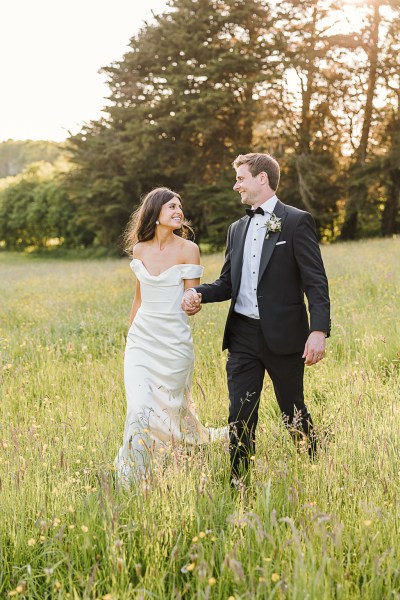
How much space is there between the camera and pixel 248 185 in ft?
14.7

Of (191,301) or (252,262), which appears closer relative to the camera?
(252,262)

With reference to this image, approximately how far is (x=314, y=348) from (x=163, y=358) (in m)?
1.48

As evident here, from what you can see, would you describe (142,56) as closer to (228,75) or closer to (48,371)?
(228,75)

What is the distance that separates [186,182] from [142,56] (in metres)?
7.12

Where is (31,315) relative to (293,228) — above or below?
below

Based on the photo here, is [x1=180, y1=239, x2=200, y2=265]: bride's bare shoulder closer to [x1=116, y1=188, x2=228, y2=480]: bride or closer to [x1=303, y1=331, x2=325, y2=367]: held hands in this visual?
[x1=116, y1=188, x2=228, y2=480]: bride

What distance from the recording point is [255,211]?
180 inches

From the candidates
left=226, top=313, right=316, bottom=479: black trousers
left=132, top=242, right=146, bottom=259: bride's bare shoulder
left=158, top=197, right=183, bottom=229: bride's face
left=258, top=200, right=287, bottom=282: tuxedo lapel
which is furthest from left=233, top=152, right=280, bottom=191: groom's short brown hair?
left=132, top=242, right=146, bottom=259: bride's bare shoulder

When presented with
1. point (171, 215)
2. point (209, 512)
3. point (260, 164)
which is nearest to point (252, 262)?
point (260, 164)

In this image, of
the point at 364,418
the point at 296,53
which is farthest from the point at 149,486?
the point at 296,53

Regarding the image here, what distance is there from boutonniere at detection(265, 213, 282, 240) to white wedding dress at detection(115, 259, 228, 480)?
1.03 meters

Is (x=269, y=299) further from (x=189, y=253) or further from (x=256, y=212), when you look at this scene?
(x=189, y=253)

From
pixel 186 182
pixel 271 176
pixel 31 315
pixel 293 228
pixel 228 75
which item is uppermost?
pixel 228 75

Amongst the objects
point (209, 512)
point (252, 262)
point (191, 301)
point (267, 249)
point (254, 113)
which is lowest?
point (209, 512)
